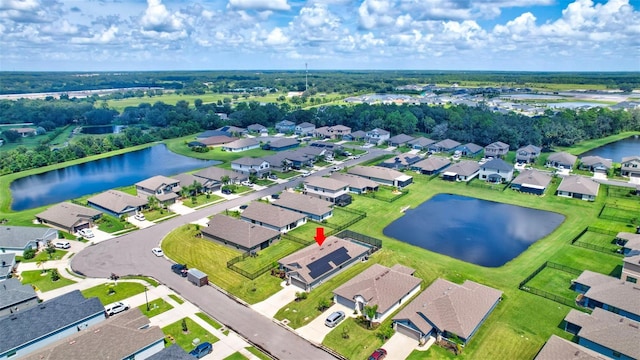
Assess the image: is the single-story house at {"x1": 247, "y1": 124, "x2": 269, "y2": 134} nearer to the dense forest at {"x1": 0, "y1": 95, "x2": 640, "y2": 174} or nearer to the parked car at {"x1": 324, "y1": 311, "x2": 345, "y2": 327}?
the dense forest at {"x1": 0, "y1": 95, "x2": 640, "y2": 174}

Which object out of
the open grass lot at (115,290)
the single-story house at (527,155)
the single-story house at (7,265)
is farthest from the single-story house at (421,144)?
the single-story house at (7,265)

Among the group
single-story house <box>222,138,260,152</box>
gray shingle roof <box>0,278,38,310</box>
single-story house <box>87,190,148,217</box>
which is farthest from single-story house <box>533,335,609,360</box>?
single-story house <box>222,138,260,152</box>

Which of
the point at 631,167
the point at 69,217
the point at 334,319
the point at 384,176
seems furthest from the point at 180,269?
the point at 631,167

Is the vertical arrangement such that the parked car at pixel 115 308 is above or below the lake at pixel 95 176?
below

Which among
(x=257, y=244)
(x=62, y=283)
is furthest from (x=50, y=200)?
(x=257, y=244)

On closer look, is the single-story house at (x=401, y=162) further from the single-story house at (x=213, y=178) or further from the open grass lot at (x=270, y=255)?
the open grass lot at (x=270, y=255)

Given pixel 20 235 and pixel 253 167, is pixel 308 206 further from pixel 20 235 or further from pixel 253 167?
pixel 20 235
